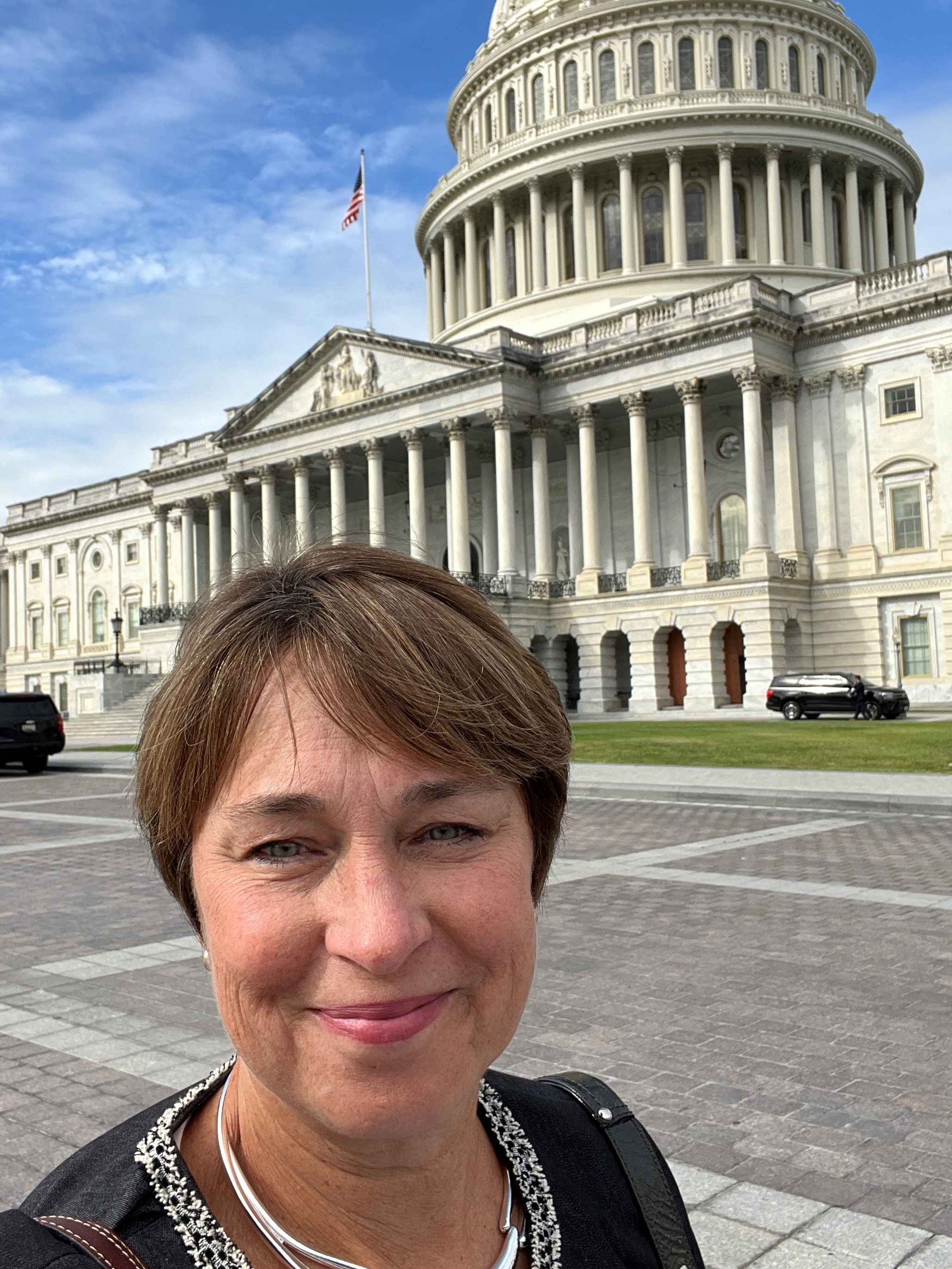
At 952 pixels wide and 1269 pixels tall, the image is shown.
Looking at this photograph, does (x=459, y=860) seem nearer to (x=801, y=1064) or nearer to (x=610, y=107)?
(x=801, y=1064)

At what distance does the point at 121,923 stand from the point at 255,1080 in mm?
8997

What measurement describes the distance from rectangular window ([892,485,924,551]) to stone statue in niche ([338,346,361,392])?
2717cm

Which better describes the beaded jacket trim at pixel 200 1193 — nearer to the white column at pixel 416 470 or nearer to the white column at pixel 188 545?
the white column at pixel 416 470

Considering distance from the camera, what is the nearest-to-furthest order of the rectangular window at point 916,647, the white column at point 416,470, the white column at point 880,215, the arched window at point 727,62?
the rectangular window at point 916,647, the white column at point 416,470, the arched window at point 727,62, the white column at point 880,215

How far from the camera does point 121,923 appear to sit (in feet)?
32.7

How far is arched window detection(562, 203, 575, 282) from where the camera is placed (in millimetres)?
69562

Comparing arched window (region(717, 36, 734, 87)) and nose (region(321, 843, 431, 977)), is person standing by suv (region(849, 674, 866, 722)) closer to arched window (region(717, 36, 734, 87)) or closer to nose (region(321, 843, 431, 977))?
nose (region(321, 843, 431, 977))

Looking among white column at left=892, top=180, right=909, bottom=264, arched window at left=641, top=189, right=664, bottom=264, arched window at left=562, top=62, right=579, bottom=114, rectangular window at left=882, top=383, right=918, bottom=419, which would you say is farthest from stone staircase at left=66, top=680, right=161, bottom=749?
white column at left=892, top=180, right=909, bottom=264

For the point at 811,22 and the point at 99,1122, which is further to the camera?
the point at 811,22

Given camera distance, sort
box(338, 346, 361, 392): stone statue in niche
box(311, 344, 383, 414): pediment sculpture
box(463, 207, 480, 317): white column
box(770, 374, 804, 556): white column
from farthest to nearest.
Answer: box(463, 207, 480, 317): white column → box(338, 346, 361, 392): stone statue in niche → box(311, 344, 383, 414): pediment sculpture → box(770, 374, 804, 556): white column

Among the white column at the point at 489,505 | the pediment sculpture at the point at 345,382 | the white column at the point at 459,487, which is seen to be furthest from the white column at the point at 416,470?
the white column at the point at 489,505

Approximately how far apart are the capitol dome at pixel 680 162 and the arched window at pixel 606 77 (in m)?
0.09

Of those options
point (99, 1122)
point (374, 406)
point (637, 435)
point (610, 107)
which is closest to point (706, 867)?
point (99, 1122)

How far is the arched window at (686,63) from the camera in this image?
68.3m
